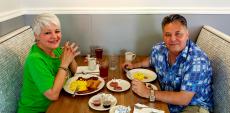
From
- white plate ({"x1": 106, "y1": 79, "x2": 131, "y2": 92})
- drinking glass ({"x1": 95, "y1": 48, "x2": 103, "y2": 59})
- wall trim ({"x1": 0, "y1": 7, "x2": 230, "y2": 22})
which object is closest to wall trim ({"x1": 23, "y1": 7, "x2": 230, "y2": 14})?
wall trim ({"x1": 0, "y1": 7, "x2": 230, "y2": 22})

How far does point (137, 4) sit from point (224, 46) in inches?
34.6

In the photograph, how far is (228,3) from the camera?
2104mm

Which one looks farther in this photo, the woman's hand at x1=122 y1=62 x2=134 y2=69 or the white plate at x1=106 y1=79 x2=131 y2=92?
the woman's hand at x1=122 y1=62 x2=134 y2=69

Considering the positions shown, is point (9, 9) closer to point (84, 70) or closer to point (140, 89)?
point (84, 70)

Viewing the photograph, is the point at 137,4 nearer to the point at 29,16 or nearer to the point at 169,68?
the point at 169,68

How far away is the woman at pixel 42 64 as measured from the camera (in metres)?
1.36

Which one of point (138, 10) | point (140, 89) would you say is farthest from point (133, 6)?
point (140, 89)

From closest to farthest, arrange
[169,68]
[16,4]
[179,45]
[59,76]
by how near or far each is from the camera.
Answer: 1. [59,76]
2. [179,45]
3. [169,68]
4. [16,4]

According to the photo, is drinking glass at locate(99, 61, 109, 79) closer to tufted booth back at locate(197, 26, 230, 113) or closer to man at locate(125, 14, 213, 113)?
man at locate(125, 14, 213, 113)

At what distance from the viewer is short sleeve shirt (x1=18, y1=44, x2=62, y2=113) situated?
133cm

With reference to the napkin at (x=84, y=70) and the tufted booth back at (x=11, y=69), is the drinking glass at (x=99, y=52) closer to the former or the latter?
the napkin at (x=84, y=70)

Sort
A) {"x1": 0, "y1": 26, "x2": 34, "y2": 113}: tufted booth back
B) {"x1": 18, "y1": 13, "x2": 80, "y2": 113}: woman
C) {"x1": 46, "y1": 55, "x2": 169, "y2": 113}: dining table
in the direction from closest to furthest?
1. {"x1": 46, "y1": 55, "x2": 169, "y2": 113}: dining table
2. {"x1": 18, "y1": 13, "x2": 80, "y2": 113}: woman
3. {"x1": 0, "y1": 26, "x2": 34, "y2": 113}: tufted booth back

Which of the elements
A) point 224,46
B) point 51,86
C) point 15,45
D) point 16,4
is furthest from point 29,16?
point 224,46

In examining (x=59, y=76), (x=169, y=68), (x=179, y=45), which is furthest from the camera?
(x=169, y=68)
